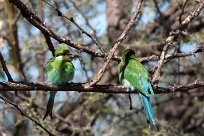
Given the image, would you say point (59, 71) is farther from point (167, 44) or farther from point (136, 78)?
point (167, 44)

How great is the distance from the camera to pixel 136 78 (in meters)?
2.54

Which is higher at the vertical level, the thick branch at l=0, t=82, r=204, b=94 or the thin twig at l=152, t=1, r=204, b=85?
the thin twig at l=152, t=1, r=204, b=85

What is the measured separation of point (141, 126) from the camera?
4.90m

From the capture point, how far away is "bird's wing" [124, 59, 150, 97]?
7.94 feet

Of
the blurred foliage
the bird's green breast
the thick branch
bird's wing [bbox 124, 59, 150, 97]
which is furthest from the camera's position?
the blurred foliage

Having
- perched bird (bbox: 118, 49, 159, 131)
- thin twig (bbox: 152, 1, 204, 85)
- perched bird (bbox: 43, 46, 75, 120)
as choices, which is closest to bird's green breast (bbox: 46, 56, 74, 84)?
perched bird (bbox: 43, 46, 75, 120)

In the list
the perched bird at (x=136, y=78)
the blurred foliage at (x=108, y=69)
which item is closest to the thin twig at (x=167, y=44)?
the perched bird at (x=136, y=78)

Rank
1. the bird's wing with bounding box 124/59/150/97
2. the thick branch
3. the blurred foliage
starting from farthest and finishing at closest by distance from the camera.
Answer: the blurred foliage < the bird's wing with bounding box 124/59/150/97 < the thick branch

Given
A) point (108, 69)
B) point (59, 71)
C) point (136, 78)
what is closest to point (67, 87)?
point (136, 78)

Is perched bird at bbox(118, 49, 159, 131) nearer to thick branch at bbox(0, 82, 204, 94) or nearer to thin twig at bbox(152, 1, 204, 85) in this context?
thin twig at bbox(152, 1, 204, 85)

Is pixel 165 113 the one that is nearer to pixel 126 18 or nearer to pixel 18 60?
pixel 126 18

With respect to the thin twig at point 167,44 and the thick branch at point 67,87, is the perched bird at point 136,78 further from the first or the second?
the thick branch at point 67,87

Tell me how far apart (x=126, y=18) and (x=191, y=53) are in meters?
2.87

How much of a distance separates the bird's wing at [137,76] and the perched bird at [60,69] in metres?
0.33
